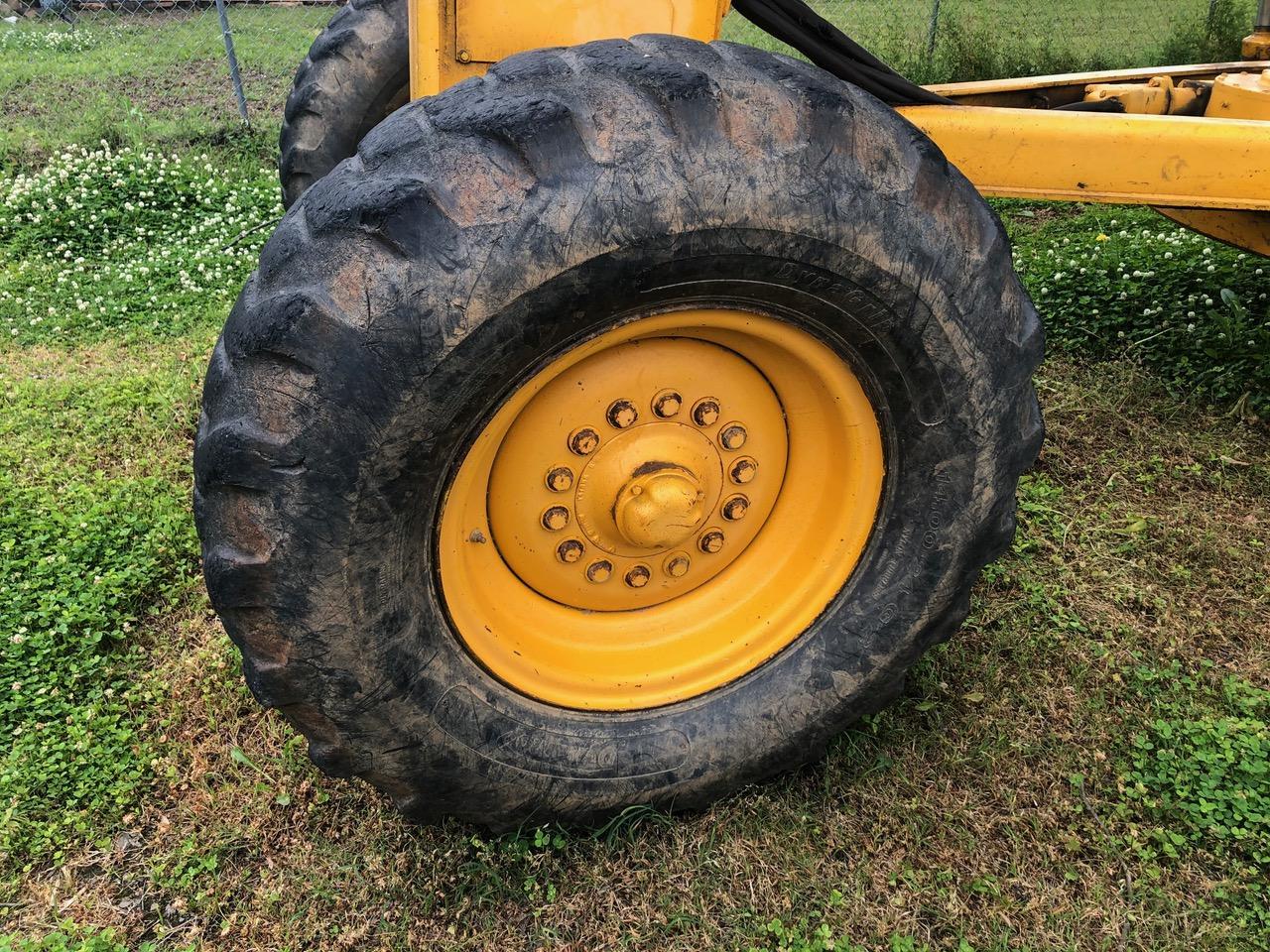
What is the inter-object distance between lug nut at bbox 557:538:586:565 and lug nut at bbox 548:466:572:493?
139mm

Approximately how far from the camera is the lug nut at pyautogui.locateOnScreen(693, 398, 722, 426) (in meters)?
2.13

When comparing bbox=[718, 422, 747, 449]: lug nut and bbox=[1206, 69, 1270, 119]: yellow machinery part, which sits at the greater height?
bbox=[1206, 69, 1270, 119]: yellow machinery part

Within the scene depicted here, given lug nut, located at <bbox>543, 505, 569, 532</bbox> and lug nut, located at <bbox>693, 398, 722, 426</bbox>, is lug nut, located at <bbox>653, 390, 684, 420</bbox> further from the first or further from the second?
lug nut, located at <bbox>543, 505, 569, 532</bbox>

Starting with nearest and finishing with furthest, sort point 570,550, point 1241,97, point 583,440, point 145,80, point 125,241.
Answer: point 583,440 < point 570,550 < point 1241,97 < point 125,241 < point 145,80

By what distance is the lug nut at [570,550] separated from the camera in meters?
2.16

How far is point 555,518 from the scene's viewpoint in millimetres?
2115

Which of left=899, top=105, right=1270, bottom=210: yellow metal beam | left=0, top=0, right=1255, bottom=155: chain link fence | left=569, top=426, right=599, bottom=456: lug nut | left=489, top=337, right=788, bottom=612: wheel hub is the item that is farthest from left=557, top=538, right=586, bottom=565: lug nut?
left=0, top=0, right=1255, bottom=155: chain link fence

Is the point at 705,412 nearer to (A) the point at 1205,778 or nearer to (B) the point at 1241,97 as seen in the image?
(A) the point at 1205,778

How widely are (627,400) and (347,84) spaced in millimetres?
2292

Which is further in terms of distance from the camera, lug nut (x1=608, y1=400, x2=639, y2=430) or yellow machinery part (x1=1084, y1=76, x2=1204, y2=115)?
yellow machinery part (x1=1084, y1=76, x2=1204, y2=115)

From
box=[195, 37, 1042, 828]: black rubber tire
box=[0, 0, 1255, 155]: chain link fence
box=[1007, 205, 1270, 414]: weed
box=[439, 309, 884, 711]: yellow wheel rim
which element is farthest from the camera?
box=[0, 0, 1255, 155]: chain link fence

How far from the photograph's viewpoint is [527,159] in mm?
1606

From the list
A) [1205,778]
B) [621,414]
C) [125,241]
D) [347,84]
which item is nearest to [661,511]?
[621,414]

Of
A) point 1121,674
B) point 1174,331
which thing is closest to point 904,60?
point 1174,331
